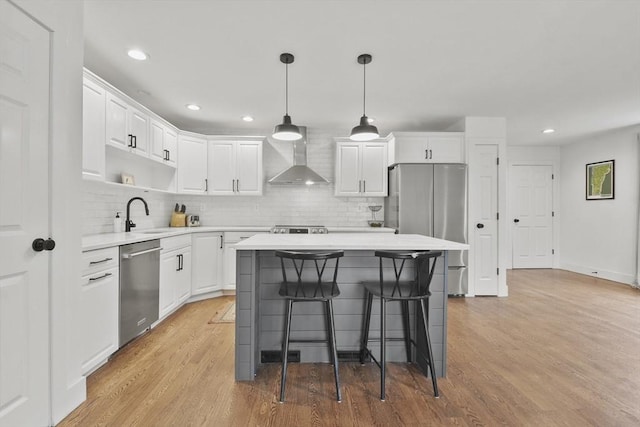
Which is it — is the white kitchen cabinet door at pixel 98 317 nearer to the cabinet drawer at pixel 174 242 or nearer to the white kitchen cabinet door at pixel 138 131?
the cabinet drawer at pixel 174 242

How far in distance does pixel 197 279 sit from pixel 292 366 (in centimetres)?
221

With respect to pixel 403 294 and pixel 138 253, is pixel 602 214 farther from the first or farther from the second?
pixel 138 253

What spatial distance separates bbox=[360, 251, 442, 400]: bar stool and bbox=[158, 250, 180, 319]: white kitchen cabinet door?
7.02 feet

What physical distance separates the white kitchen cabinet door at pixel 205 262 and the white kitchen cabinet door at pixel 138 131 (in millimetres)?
1236

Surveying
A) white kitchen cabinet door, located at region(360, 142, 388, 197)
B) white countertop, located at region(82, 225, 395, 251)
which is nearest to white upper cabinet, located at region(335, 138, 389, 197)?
white kitchen cabinet door, located at region(360, 142, 388, 197)

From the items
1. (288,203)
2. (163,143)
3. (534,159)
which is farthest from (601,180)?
(163,143)

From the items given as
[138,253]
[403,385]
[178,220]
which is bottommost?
[403,385]

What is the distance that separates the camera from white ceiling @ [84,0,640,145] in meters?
2.11

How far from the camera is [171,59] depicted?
276 cm

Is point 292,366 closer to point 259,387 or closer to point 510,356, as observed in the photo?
point 259,387

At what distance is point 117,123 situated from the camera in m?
2.91

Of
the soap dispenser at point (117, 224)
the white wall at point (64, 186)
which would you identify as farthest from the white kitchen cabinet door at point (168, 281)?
the white wall at point (64, 186)

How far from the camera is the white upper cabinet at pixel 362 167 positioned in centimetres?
473

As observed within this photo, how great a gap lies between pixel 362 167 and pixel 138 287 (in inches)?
133
